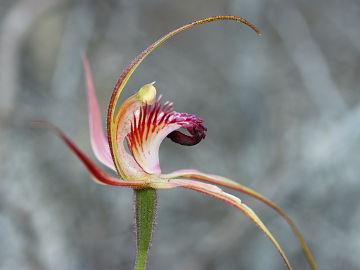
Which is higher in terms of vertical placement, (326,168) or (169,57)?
(169,57)


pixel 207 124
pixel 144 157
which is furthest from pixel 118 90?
pixel 207 124

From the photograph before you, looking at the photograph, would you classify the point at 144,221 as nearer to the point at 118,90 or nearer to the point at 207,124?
the point at 118,90

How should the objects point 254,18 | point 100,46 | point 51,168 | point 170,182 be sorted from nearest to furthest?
1. point 170,182
2. point 51,168
3. point 254,18
4. point 100,46

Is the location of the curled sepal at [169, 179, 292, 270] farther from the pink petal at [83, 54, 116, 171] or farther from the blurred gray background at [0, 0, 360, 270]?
the blurred gray background at [0, 0, 360, 270]

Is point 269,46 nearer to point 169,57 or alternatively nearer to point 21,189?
point 169,57

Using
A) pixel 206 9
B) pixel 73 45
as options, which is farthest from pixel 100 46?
pixel 206 9

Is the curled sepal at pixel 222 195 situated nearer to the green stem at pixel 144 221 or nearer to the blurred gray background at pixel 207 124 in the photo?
the green stem at pixel 144 221

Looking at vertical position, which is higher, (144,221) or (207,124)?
(207,124)
